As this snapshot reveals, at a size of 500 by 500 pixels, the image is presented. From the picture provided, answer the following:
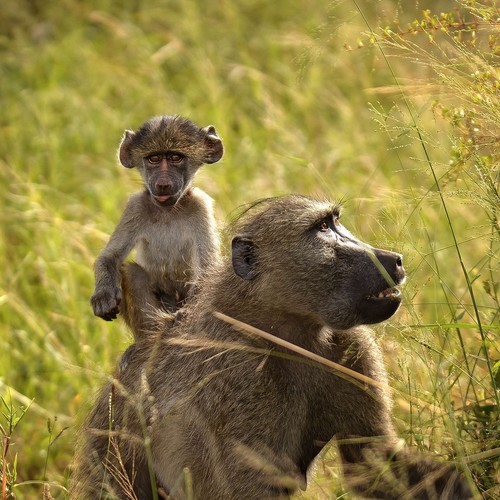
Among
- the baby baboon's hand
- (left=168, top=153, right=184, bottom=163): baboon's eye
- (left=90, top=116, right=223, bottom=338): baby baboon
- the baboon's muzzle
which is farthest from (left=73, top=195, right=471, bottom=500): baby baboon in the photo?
(left=168, top=153, right=184, bottom=163): baboon's eye

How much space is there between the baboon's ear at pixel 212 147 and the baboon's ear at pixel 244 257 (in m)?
1.10

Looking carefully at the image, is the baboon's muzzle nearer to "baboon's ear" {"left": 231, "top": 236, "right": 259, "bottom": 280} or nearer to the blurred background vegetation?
the blurred background vegetation

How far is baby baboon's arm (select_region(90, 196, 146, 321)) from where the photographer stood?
13.9ft

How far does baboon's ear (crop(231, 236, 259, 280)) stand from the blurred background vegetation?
1.37ft

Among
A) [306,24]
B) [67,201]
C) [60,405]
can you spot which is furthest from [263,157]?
[60,405]

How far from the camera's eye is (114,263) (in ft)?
15.0

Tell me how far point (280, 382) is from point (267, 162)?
385cm

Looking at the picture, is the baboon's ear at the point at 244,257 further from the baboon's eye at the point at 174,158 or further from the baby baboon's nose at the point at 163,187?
the baboon's eye at the point at 174,158

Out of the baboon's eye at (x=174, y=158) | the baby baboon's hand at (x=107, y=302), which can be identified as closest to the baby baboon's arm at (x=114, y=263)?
the baby baboon's hand at (x=107, y=302)

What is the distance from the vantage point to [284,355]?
3.59m

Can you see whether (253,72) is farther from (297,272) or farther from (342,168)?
(297,272)

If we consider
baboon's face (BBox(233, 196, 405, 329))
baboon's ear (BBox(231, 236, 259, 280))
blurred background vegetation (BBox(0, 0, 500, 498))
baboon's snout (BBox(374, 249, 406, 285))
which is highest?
baboon's snout (BBox(374, 249, 406, 285))

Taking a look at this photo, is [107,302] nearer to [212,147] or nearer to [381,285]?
[212,147]

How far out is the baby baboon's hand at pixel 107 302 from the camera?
4.21m
